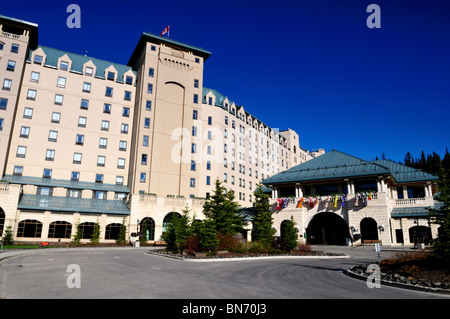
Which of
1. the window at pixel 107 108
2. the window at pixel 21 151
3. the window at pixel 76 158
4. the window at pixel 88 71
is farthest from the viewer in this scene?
the window at pixel 107 108

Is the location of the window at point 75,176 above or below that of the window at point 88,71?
below

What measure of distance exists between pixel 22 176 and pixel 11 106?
10.6m

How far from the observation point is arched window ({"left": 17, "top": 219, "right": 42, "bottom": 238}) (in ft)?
138

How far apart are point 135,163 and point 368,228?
37.9 meters

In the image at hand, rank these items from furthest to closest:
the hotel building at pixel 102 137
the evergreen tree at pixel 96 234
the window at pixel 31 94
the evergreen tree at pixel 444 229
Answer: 1. the window at pixel 31 94
2. the hotel building at pixel 102 137
3. the evergreen tree at pixel 96 234
4. the evergreen tree at pixel 444 229

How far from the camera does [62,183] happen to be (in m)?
49.6

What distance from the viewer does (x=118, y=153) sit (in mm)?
56344

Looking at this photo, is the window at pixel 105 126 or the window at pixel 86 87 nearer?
the window at pixel 86 87

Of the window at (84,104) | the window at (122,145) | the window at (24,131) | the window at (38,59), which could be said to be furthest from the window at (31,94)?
the window at (122,145)

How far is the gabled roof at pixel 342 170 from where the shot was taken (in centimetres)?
4543

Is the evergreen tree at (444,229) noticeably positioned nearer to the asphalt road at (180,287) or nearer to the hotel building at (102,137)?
the asphalt road at (180,287)

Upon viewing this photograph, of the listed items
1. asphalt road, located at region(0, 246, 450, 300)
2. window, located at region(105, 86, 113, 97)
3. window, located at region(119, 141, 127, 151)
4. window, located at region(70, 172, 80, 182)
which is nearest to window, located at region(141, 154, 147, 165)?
window, located at region(119, 141, 127, 151)

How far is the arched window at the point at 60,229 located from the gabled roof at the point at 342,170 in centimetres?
3122

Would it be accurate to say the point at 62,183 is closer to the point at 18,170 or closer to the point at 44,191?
the point at 44,191
